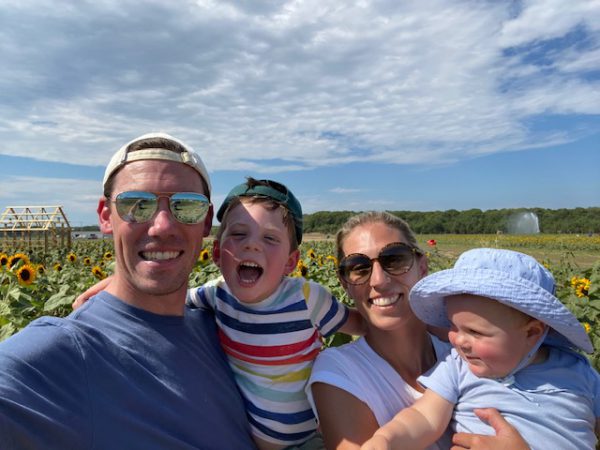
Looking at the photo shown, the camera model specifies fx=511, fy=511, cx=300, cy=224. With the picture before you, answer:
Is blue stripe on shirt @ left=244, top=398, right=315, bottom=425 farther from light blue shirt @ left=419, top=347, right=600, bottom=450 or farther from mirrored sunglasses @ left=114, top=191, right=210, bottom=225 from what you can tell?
mirrored sunglasses @ left=114, top=191, right=210, bottom=225

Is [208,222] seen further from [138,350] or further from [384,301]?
[384,301]

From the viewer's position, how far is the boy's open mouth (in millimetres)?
2099

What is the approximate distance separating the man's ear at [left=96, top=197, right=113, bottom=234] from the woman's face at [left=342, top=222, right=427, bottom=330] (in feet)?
3.26

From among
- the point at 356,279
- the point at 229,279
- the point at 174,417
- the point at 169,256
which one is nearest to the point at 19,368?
the point at 174,417

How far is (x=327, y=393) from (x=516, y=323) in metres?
0.71

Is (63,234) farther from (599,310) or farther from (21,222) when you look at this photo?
(599,310)

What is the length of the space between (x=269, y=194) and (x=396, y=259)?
602 mm

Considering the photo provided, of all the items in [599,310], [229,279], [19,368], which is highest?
[229,279]

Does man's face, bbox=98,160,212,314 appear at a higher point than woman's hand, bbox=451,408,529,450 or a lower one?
higher

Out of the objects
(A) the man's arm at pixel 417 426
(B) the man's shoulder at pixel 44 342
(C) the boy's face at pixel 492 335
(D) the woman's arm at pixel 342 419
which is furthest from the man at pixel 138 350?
(C) the boy's face at pixel 492 335

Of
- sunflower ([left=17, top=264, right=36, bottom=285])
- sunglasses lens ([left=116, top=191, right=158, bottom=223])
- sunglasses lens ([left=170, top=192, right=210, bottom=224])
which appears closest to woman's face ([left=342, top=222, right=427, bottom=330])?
sunglasses lens ([left=170, top=192, right=210, bottom=224])

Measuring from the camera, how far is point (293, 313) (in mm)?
2104

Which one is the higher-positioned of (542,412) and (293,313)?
(293,313)

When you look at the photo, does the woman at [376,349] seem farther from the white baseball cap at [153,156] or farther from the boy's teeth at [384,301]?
the white baseball cap at [153,156]
